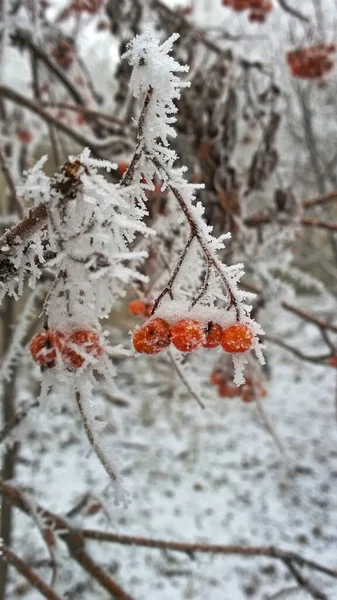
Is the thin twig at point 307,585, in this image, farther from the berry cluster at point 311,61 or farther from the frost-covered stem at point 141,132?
the berry cluster at point 311,61

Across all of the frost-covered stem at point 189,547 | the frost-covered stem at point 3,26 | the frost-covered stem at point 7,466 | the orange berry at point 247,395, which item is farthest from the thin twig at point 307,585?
the frost-covered stem at point 3,26

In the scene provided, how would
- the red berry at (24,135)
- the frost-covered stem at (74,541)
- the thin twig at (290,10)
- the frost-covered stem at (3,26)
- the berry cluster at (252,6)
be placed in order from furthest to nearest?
the red berry at (24,135)
the berry cluster at (252,6)
the thin twig at (290,10)
the frost-covered stem at (3,26)
the frost-covered stem at (74,541)

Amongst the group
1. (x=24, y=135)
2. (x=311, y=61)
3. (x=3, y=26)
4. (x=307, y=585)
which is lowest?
(x=307, y=585)

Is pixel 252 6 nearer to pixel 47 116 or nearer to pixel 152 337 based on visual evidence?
pixel 47 116

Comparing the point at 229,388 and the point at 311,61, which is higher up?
the point at 311,61

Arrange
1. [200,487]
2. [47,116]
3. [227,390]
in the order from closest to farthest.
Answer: [47,116]
[227,390]
[200,487]

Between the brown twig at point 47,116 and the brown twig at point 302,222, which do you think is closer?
the brown twig at point 47,116

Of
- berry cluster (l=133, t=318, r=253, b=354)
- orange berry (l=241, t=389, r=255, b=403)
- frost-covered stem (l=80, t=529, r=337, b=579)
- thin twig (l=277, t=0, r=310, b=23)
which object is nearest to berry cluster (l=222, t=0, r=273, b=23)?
thin twig (l=277, t=0, r=310, b=23)

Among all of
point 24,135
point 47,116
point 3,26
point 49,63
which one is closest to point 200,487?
point 24,135
